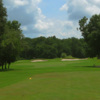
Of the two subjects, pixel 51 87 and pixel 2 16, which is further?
pixel 2 16

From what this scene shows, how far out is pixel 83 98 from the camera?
1091 centimetres

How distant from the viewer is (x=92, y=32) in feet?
163

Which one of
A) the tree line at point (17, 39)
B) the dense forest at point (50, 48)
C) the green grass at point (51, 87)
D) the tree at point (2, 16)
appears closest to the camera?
the green grass at point (51, 87)

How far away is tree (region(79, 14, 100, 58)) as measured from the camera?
162ft

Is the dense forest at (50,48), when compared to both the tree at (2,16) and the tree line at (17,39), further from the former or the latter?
the tree at (2,16)

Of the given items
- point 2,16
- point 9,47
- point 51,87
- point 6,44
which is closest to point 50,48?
point 9,47

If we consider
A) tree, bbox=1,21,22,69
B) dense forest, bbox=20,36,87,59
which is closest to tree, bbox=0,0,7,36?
tree, bbox=1,21,22,69

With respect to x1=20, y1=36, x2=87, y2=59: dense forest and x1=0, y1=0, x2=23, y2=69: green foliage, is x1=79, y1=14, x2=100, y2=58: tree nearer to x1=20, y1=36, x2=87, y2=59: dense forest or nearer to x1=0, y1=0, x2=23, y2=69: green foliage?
x1=0, y1=0, x2=23, y2=69: green foliage

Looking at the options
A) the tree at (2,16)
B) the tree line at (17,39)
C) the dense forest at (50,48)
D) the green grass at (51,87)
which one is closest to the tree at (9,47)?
the tree line at (17,39)

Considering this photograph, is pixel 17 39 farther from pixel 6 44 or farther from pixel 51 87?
pixel 51 87

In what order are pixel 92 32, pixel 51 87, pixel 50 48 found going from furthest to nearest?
pixel 50 48
pixel 92 32
pixel 51 87

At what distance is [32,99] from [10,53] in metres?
29.8

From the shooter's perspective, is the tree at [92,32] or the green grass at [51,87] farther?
the tree at [92,32]

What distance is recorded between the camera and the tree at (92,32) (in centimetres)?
4944
